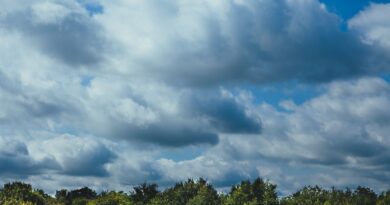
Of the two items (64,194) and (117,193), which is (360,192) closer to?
(117,193)

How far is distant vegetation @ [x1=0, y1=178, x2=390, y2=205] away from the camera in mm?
Result: 87938

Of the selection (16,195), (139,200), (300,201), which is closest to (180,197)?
(139,200)

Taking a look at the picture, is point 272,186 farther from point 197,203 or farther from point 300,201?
point 197,203

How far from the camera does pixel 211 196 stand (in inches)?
3716

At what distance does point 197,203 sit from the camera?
9300 centimetres

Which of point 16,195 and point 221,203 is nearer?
point 221,203

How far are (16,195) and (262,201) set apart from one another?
43.0 meters

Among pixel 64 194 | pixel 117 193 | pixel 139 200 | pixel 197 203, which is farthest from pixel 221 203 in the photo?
pixel 64 194

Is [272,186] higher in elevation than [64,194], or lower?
lower

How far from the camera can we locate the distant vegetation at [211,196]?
87938 millimetres

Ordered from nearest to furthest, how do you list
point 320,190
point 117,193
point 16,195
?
point 320,190 → point 16,195 → point 117,193

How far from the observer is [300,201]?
8988 centimetres

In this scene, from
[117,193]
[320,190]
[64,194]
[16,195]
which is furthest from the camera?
[64,194]

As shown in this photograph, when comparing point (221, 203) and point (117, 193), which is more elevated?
point (117, 193)
